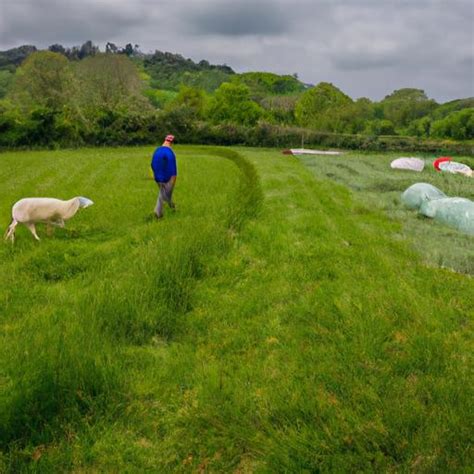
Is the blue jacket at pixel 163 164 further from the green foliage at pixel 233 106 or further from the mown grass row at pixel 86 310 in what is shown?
the green foliage at pixel 233 106

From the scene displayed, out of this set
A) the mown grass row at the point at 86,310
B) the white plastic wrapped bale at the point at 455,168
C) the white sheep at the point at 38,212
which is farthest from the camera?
the white plastic wrapped bale at the point at 455,168

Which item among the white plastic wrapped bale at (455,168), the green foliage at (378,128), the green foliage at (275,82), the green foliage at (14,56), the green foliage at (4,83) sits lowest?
the white plastic wrapped bale at (455,168)

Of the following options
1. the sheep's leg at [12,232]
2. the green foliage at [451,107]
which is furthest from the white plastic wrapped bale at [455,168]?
the green foliage at [451,107]

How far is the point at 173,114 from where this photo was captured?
128 feet

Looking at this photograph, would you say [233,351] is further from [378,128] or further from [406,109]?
[406,109]

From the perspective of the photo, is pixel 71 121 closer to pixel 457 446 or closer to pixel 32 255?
pixel 32 255

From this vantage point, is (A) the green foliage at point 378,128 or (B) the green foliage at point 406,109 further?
(B) the green foliage at point 406,109

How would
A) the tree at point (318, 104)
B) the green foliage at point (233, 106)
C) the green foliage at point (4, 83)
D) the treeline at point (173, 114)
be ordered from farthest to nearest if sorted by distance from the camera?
the green foliage at point (4, 83)
the green foliage at point (233, 106)
the tree at point (318, 104)
the treeline at point (173, 114)

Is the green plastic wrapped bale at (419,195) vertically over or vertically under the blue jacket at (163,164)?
under

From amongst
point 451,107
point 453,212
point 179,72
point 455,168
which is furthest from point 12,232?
point 179,72

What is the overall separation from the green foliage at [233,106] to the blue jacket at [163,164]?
194 ft

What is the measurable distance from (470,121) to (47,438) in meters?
66.7

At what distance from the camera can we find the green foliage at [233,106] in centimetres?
6725

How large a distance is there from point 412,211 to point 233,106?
59.6 meters
